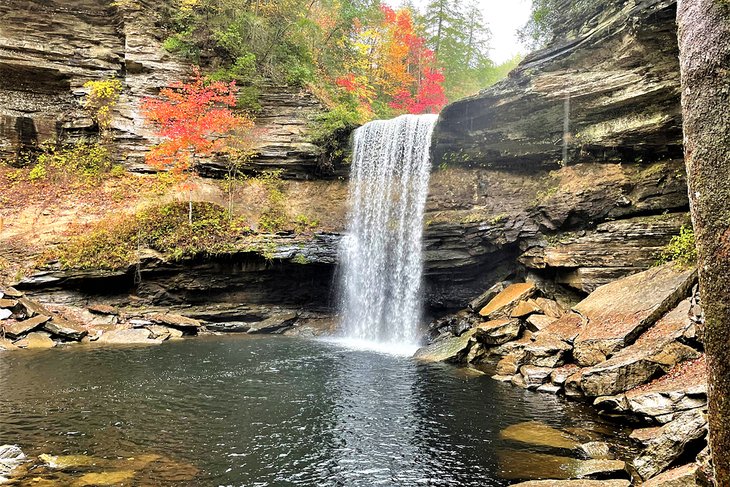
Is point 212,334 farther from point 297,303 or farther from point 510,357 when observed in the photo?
point 510,357

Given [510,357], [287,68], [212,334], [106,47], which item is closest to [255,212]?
[212,334]

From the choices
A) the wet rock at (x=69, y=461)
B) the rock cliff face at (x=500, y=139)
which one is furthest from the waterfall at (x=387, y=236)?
the wet rock at (x=69, y=461)

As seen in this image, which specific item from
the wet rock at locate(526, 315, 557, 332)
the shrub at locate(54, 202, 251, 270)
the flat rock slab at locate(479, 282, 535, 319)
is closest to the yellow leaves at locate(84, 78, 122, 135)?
the shrub at locate(54, 202, 251, 270)

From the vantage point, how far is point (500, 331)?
1472cm

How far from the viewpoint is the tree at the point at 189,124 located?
22734 millimetres

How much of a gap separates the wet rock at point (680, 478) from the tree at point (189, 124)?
2065 cm

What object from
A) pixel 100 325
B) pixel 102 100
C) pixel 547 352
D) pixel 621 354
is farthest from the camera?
pixel 102 100

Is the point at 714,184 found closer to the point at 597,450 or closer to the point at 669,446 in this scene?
the point at 669,446

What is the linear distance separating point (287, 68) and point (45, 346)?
19.6 meters

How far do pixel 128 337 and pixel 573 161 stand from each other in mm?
19142

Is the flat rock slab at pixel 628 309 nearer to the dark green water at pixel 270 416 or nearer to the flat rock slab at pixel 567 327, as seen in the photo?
the flat rock slab at pixel 567 327

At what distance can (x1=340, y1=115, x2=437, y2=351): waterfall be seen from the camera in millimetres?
20562

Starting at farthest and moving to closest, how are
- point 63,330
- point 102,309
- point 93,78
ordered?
point 93,78, point 102,309, point 63,330

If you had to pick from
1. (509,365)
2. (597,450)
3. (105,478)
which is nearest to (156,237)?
(105,478)
